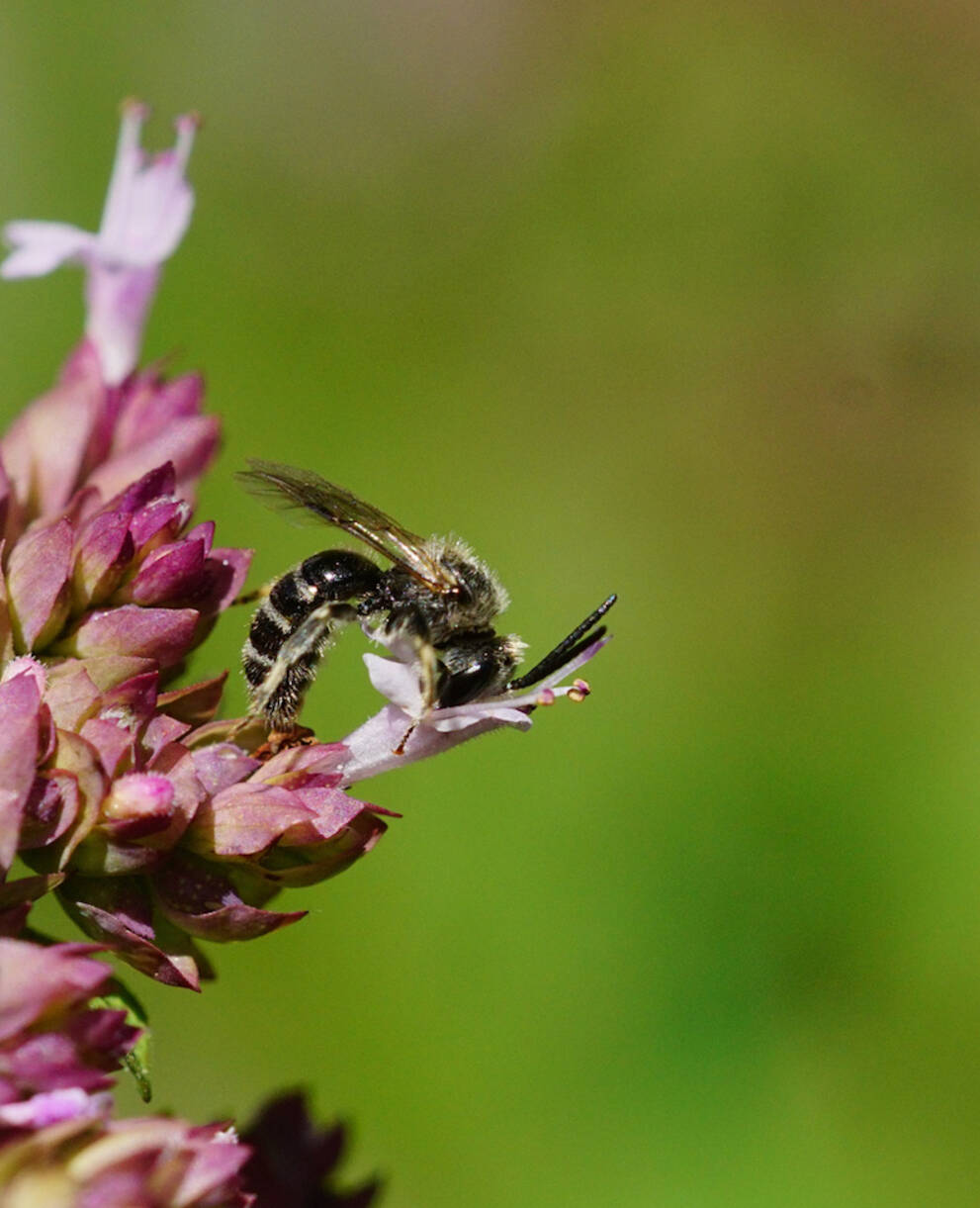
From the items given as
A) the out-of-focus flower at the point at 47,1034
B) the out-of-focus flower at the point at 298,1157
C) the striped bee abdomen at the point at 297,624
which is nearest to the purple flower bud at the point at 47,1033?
the out-of-focus flower at the point at 47,1034

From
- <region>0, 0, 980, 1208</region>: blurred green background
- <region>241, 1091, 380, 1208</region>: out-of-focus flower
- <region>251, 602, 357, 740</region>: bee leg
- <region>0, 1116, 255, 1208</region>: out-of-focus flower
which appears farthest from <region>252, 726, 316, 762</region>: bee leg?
<region>0, 0, 980, 1208</region>: blurred green background

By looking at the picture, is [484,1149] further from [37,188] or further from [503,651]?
[37,188]

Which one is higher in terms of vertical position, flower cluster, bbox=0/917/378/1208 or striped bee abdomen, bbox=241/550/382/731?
striped bee abdomen, bbox=241/550/382/731

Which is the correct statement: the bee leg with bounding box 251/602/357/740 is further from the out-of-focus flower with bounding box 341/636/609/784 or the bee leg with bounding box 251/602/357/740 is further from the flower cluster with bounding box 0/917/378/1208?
the flower cluster with bounding box 0/917/378/1208

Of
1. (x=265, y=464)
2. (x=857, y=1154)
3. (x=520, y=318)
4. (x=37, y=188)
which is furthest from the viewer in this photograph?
(x=520, y=318)

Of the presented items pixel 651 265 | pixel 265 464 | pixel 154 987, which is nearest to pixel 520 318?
pixel 651 265

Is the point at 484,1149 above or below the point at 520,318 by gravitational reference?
below

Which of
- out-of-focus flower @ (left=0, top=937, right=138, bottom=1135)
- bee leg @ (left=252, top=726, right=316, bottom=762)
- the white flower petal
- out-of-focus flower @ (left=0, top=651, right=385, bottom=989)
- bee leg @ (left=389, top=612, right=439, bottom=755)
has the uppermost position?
the white flower petal
